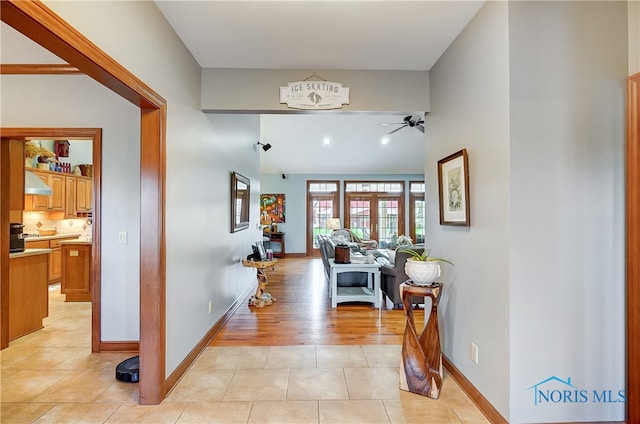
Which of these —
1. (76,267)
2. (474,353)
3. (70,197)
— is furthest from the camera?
(70,197)

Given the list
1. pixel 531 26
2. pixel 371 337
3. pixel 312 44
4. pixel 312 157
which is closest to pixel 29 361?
pixel 371 337

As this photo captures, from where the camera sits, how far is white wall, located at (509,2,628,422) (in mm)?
1751

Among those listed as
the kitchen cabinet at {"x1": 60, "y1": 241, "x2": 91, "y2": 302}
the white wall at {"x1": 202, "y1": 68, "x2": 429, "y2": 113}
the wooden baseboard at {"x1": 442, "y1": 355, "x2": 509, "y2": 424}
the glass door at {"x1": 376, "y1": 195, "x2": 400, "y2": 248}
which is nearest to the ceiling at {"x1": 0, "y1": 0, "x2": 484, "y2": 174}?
the white wall at {"x1": 202, "y1": 68, "x2": 429, "y2": 113}

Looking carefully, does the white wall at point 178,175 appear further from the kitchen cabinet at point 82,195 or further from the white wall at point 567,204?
the kitchen cabinet at point 82,195

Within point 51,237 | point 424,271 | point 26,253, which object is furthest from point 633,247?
point 51,237

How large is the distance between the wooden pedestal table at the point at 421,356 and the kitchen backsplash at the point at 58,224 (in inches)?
219

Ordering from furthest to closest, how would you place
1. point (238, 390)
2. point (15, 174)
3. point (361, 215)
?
1. point (361, 215)
2. point (15, 174)
3. point (238, 390)

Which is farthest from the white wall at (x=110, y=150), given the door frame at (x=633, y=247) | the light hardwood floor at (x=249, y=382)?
the door frame at (x=633, y=247)

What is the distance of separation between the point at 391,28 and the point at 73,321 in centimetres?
462

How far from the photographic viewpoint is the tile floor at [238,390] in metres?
1.95

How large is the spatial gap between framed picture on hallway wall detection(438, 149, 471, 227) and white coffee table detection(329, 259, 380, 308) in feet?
6.80

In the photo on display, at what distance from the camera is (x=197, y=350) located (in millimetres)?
2773

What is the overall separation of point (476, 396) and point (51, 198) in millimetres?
6936

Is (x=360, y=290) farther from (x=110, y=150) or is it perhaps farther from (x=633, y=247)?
(x=110, y=150)
